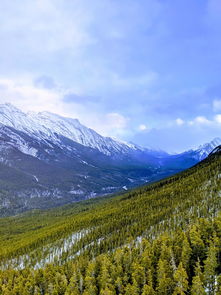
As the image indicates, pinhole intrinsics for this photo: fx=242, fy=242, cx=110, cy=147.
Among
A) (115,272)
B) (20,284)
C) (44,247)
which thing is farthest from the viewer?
(44,247)

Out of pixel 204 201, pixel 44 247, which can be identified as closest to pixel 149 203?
pixel 204 201

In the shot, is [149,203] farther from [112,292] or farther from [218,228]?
[112,292]

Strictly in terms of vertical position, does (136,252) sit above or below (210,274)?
above

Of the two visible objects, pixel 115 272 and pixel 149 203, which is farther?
pixel 149 203

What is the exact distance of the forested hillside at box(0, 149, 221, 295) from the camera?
7838 centimetres

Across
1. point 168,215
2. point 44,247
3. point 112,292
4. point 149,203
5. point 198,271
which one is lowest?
point 112,292

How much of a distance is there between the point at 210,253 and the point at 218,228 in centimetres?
2241

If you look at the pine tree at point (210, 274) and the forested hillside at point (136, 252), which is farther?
the forested hillside at point (136, 252)

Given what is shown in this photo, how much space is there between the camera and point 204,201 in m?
148

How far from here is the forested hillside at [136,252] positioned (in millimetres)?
78375

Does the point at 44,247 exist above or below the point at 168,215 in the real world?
below

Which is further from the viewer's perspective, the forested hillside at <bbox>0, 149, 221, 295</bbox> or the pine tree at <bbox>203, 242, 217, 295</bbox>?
the forested hillside at <bbox>0, 149, 221, 295</bbox>

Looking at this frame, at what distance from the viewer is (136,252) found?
355ft

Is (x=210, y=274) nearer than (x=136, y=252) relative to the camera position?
Yes
